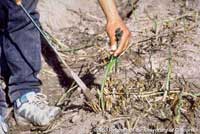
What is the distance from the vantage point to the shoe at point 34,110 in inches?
87.0

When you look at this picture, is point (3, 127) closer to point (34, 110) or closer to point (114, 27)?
point (34, 110)

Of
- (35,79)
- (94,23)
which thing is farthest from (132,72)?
(94,23)

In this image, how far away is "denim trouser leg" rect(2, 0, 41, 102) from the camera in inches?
83.7

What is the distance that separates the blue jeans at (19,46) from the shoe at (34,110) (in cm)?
4

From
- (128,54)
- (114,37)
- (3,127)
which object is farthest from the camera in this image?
(128,54)

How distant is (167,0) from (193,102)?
1.05 meters

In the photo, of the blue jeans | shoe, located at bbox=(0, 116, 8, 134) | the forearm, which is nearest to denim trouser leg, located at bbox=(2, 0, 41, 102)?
the blue jeans

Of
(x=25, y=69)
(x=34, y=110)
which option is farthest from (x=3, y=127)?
(x=25, y=69)

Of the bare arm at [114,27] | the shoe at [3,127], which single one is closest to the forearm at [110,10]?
the bare arm at [114,27]

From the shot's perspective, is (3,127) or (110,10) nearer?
(110,10)

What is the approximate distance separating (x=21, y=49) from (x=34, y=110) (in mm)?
277

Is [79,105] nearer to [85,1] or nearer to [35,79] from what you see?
[35,79]

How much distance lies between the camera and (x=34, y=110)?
2254 millimetres

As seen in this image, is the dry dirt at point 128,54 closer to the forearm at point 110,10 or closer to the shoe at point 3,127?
the shoe at point 3,127
